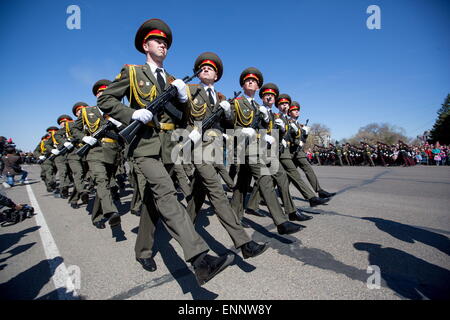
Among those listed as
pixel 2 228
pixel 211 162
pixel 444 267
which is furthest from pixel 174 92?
pixel 2 228

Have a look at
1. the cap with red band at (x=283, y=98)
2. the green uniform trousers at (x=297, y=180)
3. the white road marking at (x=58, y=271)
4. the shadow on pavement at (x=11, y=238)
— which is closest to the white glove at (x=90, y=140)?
the white road marking at (x=58, y=271)

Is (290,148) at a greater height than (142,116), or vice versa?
(142,116)

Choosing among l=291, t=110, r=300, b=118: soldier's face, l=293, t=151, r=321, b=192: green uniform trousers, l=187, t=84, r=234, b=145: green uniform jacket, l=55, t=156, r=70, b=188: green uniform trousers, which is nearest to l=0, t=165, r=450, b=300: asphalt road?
l=293, t=151, r=321, b=192: green uniform trousers

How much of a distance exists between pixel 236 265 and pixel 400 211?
3729 millimetres

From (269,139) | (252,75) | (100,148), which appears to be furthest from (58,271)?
(252,75)

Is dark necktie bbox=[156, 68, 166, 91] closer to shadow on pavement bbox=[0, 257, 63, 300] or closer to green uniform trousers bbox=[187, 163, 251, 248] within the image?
green uniform trousers bbox=[187, 163, 251, 248]

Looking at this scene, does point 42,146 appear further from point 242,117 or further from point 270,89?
point 242,117

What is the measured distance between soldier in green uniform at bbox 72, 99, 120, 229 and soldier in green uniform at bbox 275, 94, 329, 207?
3124mm

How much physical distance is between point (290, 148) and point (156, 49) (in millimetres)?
3653

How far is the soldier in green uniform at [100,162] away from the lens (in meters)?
3.93

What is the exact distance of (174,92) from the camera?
2.45 m

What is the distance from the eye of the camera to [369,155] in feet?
63.2

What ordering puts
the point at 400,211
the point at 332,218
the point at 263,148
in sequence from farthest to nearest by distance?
the point at 400,211
the point at 332,218
the point at 263,148

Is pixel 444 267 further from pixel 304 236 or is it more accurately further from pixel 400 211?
pixel 400 211
